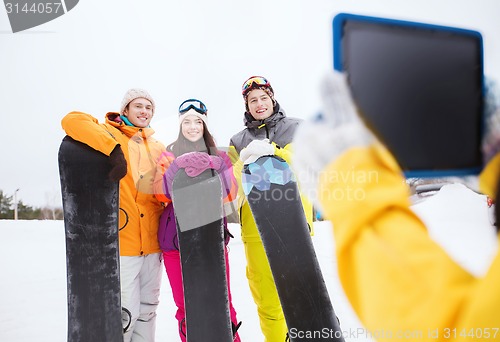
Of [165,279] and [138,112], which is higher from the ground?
[138,112]

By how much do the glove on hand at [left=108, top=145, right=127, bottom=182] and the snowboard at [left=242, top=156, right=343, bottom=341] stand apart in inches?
27.1

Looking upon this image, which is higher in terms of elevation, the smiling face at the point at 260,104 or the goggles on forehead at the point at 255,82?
the goggles on forehead at the point at 255,82

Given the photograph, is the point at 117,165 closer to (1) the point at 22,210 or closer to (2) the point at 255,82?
(2) the point at 255,82

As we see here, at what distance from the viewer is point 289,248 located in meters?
1.85

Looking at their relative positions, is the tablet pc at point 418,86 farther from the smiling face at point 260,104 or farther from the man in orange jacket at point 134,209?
the smiling face at point 260,104

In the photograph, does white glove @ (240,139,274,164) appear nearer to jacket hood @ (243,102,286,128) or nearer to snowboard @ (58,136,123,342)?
jacket hood @ (243,102,286,128)

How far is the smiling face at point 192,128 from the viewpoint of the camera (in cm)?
223

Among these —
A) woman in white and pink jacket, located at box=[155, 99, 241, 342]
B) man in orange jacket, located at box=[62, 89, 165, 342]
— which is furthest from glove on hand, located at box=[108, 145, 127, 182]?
woman in white and pink jacket, located at box=[155, 99, 241, 342]

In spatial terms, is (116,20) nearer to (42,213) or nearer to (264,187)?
(42,213)

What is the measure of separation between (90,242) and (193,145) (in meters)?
0.88

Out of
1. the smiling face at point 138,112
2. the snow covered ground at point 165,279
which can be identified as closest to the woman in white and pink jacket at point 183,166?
the smiling face at point 138,112

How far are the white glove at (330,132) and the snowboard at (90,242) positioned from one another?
1.64m

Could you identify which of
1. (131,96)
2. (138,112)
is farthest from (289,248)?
(131,96)

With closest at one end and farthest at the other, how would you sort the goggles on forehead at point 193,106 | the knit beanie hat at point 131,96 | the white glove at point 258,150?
the white glove at point 258,150 → the knit beanie hat at point 131,96 → the goggles on forehead at point 193,106
